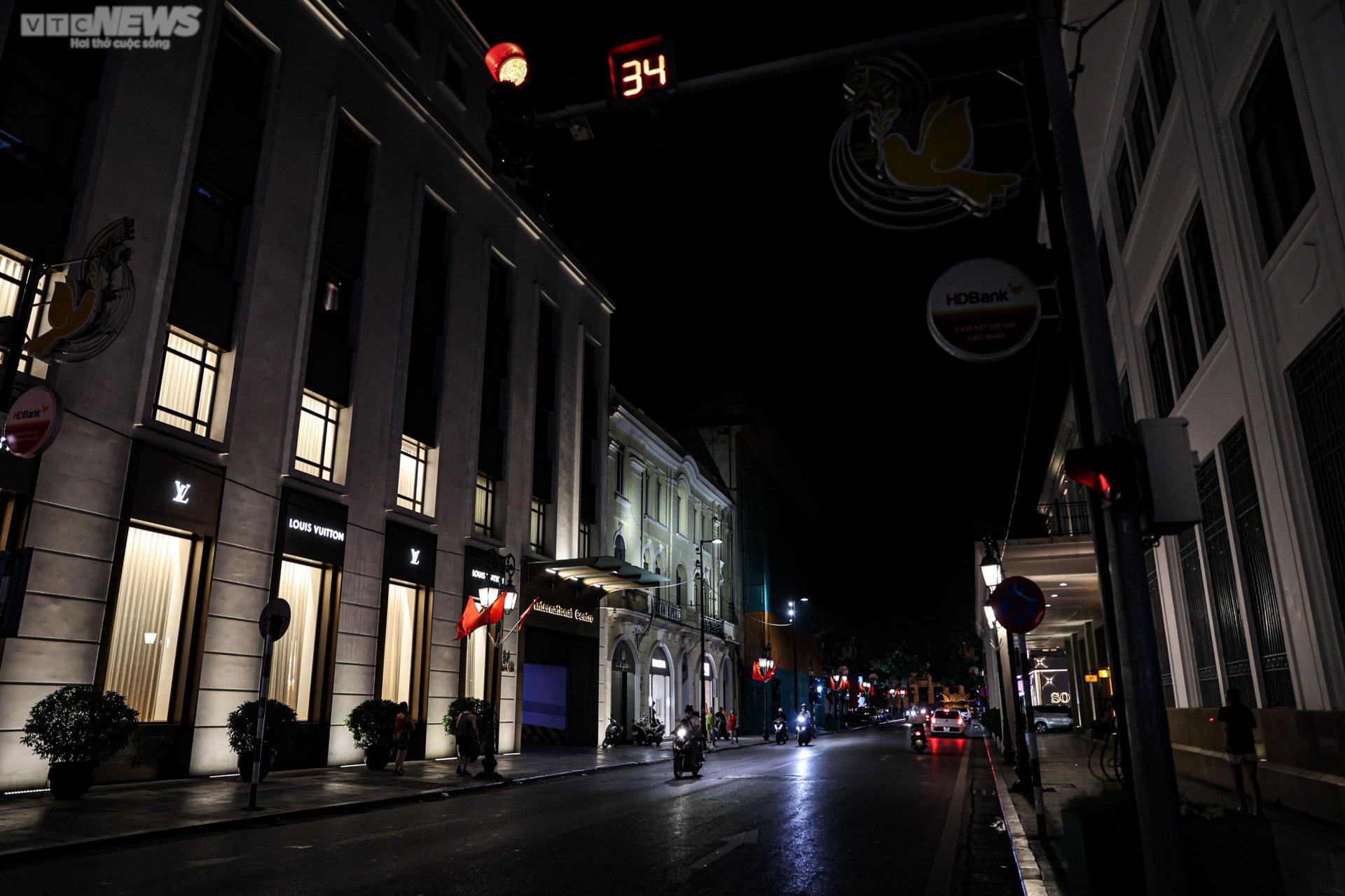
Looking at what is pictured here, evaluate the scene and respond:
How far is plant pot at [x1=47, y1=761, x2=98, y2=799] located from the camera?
13258mm

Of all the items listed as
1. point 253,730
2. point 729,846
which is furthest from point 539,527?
point 729,846

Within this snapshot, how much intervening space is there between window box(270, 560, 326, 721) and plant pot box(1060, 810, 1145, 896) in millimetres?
18274

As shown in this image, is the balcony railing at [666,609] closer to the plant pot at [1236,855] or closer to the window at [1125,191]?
the window at [1125,191]

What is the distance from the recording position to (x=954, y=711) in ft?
162

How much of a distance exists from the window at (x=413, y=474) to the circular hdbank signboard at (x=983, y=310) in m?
20.0

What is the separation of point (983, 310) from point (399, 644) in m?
20.9

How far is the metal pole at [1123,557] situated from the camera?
512 cm

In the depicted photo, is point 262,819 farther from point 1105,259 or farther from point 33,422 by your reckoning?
point 1105,259

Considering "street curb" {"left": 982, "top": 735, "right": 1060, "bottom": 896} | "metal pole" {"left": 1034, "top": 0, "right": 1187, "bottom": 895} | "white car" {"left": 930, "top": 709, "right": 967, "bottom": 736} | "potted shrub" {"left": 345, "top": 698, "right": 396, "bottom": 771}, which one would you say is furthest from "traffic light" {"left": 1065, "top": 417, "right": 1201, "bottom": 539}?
"white car" {"left": 930, "top": 709, "right": 967, "bottom": 736}

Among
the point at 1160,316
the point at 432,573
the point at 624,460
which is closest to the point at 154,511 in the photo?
the point at 432,573

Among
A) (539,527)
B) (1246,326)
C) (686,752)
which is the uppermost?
(539,527)

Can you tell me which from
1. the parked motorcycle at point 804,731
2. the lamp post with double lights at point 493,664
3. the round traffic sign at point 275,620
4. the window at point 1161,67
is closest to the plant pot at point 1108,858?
the round traffic sign at point 275,620

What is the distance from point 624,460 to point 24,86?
28.3m

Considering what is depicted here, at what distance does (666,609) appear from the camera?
144 feet
